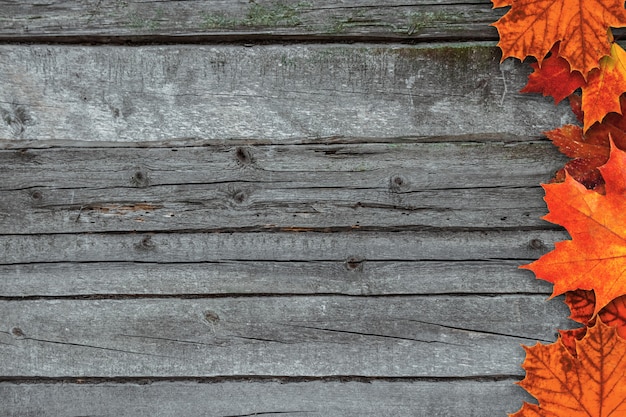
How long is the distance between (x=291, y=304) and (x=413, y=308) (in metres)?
0.33

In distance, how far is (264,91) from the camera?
1.46 meters

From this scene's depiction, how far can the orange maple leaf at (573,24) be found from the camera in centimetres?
132

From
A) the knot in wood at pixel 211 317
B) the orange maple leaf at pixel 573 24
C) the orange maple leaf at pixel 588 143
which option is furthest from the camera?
the knot in wood at pixel 211 317

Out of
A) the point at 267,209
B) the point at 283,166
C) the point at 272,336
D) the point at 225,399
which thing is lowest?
the point at 225,399

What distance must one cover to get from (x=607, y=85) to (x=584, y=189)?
0.27 metres

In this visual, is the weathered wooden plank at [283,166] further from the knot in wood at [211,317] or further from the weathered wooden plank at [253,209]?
the knot in wood at [211,317]

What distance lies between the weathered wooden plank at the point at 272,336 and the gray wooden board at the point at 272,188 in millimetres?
218

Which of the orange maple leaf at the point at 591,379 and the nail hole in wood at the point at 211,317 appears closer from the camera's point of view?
the orange maple leaf at the point at 591,379

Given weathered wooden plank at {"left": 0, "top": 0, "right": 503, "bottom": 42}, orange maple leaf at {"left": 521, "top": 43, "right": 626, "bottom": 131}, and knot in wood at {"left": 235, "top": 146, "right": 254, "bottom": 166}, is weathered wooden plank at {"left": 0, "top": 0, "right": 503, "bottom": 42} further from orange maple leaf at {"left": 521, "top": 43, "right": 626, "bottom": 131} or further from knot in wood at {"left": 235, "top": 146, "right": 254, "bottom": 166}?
knot in wood at {"left": 235, "top": 146, "right": 254, "bottom": 166}

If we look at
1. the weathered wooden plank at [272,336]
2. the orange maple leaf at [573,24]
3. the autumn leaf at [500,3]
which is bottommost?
the weathered wooden plank at [272,336]

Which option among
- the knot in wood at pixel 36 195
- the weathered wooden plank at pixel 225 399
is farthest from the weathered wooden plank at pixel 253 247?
the weathered wooden plank at pixel 225 399

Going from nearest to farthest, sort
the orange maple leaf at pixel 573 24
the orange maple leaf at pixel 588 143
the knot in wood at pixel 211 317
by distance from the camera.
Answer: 1. the orange maple leaf at pixel 573 24
2. the orange maple leaf at pixel 588 143
3. the knot in wood at pixel 211 317

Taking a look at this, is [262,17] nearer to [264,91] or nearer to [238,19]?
[238,19]

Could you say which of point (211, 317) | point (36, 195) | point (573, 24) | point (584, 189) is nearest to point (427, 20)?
point (573, 24)
